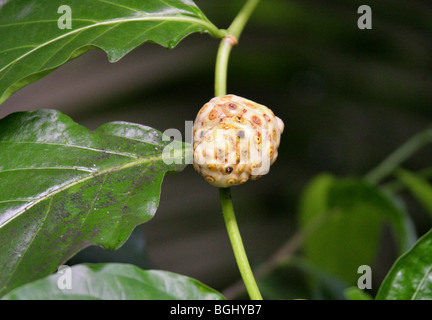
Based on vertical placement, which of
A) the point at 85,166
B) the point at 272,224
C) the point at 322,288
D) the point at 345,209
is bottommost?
the point at 272,224

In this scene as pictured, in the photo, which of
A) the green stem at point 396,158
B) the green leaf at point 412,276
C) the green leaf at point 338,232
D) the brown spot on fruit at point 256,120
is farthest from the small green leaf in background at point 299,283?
the brown spot on fruit at point 256,120

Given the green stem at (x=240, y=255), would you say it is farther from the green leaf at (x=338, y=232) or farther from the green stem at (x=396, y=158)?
the green stem at (x=396, y=158)

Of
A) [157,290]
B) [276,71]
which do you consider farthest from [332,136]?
[157,290]

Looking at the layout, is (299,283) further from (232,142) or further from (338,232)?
(232,142)

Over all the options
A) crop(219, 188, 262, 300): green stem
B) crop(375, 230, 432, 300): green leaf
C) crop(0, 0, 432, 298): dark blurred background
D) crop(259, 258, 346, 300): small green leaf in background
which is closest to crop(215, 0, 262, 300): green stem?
crop(219, 188, 262, 300): green stem

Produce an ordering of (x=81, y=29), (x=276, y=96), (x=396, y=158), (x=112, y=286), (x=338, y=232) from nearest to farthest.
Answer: (x=112, y=286)
(x=81, y=29)
(x=338, y=232)
(x=396, y=158)
(x=276, y=96)

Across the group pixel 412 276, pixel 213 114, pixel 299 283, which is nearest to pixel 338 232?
pixel 299 283

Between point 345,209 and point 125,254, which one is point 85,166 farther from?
point 345,209
